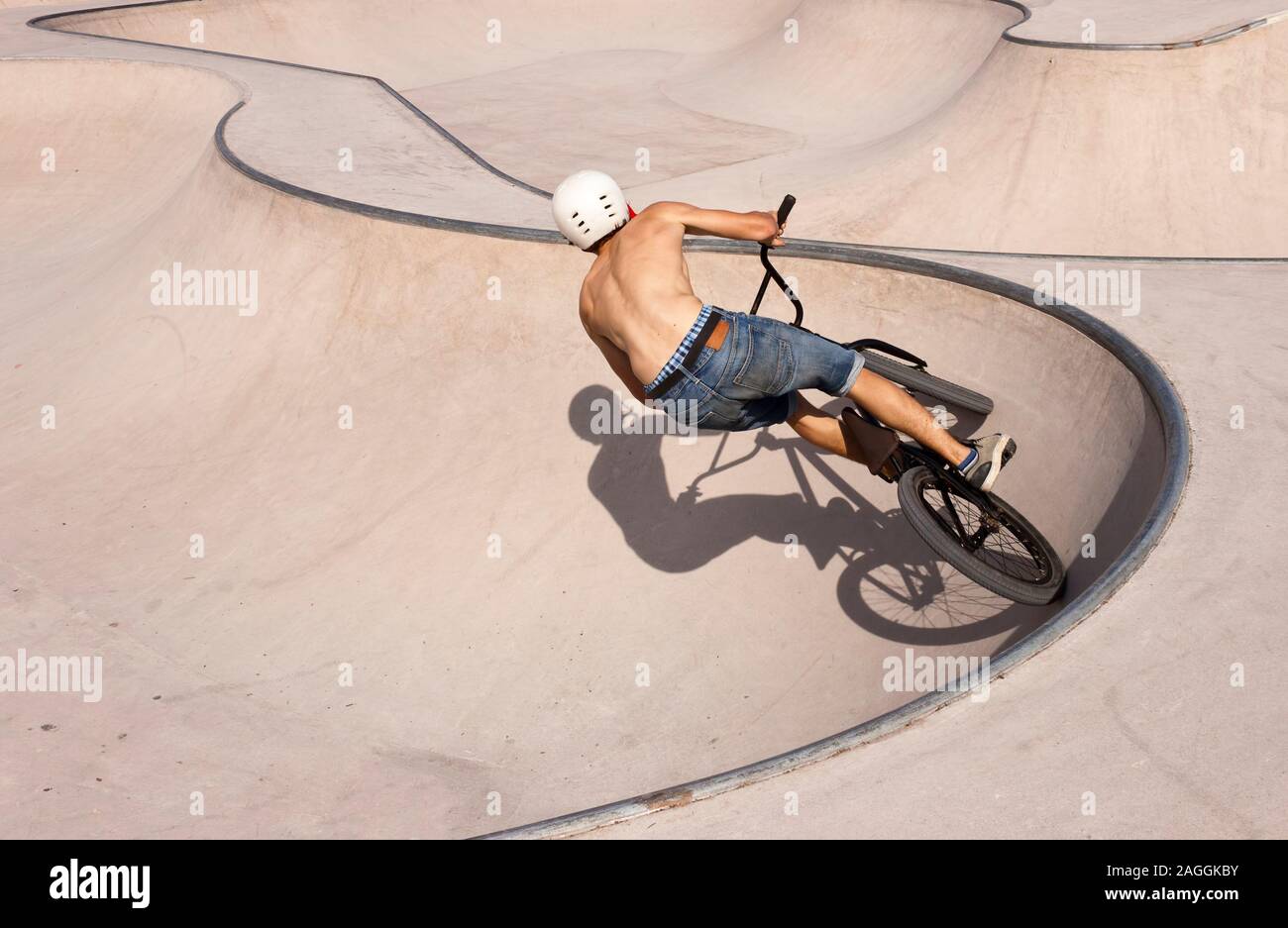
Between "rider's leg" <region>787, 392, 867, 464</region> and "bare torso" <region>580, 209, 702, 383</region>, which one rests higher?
"bare torso" <region>580, 209, 702, 383</region>

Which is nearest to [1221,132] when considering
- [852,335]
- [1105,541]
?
[852,335]

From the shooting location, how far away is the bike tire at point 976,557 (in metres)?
5.18

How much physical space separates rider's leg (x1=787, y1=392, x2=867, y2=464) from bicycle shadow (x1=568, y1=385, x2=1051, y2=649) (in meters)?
1.31

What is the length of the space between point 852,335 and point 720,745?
11.5 ft

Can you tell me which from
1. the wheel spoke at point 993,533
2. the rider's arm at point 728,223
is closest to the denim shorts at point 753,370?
the rider's arm at point 728,223

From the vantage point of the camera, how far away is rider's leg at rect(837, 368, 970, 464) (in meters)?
5.23

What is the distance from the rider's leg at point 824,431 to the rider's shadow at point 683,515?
1663 mm

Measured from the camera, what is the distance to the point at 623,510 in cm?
795
